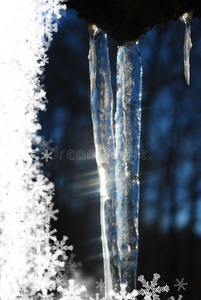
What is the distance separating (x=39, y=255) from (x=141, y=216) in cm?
396

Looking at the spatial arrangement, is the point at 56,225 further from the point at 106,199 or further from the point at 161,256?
the point at 106,199

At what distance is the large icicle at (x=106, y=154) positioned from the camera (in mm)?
1493

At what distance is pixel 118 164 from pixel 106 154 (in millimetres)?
87

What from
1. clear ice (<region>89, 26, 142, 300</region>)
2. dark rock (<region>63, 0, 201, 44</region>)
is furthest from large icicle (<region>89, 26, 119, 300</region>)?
dark rock (<region>63, 0, 201, 44</region>)

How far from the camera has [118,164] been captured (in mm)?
1549

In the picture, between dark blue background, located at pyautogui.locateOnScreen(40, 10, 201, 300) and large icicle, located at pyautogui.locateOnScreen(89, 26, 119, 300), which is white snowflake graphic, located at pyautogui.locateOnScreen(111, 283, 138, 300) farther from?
dark blue background, located at pyautogui.locateOnScreen(40, 10, 201, 300)

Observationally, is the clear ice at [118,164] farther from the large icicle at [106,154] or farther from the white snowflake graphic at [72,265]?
the white snowflake graphic at [72,265]

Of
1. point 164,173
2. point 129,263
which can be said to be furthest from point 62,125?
point 129,263

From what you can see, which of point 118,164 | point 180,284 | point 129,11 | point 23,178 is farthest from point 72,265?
point 129,11

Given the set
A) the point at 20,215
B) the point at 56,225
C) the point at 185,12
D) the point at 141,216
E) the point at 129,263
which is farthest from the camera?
the point at 141,216

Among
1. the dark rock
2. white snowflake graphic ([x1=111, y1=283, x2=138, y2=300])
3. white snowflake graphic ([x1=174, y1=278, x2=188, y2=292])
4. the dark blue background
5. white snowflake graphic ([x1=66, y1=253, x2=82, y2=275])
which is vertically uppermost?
the dark blue background

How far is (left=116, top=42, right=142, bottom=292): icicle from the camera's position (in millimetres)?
1478

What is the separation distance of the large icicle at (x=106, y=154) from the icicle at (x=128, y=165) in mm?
38

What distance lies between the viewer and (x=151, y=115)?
18.9ft
